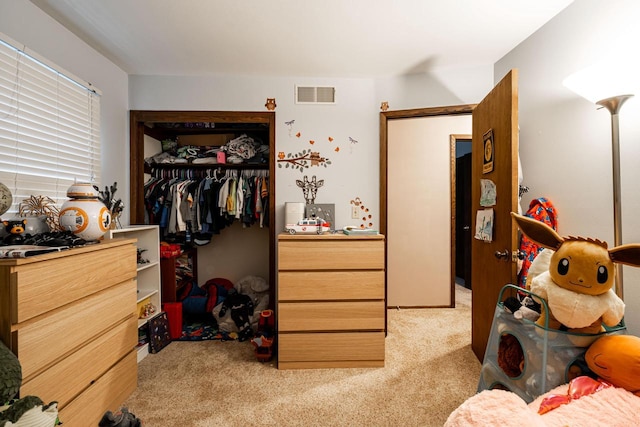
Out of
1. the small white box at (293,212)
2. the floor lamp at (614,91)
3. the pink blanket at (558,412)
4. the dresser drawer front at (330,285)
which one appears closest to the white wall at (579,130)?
the floor lamp at (614,91)

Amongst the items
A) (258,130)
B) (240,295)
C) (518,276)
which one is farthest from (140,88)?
(518,276)

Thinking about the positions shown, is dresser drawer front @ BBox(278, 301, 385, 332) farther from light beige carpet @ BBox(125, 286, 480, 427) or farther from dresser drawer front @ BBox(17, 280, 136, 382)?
dresser drawer front @ BBox(17, 280, 136, 382)

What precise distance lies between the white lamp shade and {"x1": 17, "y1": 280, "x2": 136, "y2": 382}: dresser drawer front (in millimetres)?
2655

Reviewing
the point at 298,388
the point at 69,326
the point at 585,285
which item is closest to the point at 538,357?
the point at 585,285

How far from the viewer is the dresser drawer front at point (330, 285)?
2.06 meters

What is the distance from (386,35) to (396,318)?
8.65 feet

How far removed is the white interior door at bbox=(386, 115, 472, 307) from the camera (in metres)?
3.32

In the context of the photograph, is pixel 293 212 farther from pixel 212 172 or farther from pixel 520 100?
pixel 520 100

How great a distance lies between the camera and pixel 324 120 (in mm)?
2576

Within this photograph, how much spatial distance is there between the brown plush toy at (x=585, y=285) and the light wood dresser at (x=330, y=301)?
1.05m

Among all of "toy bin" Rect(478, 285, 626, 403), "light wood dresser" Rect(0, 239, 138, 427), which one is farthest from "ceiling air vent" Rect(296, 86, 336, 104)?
"toy bin" Rect(478, 285, 626, 403)

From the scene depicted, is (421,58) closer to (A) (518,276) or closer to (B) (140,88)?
(A) (518,276)

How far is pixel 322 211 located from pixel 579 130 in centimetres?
182

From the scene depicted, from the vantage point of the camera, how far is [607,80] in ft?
4.10
